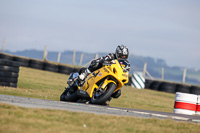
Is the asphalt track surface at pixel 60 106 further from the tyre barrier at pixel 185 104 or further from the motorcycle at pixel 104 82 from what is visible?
the tyre barrier at pixel 185 104

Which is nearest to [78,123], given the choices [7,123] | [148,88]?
[7,123]

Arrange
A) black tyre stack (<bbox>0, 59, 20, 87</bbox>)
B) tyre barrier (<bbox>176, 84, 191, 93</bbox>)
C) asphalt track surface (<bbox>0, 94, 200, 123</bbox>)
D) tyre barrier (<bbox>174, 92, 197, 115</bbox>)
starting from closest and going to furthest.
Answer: asphalt track surface (<bbox>0, 94, 200, 123</bbox>)
tyre barrier (<bbox>174, 92, 197, 115</bbox>)
black tyre stack (<bbox>0, 59, 20, 87</bbox>)
tyre barrier (<bbox>176, 84, 191, 93</bbox>)

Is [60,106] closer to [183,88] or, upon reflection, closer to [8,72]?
[8,72]

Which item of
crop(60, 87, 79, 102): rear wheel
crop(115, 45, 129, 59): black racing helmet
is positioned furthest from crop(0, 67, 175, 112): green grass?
crop(115, 45, 129, 59): black racing helmet

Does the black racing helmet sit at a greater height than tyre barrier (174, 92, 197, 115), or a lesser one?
greater

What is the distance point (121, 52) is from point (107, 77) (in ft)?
2.74

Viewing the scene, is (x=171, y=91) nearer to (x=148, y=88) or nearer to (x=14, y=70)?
(x=148, y=88)

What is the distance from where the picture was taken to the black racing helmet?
11.5 metres

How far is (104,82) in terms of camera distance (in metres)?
11.2

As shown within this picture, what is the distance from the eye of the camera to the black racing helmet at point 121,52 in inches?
454

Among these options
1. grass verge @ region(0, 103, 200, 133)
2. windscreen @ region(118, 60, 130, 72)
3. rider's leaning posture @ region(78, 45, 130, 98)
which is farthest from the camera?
rider's leaning posture @ region(78, 45, 130, 98)

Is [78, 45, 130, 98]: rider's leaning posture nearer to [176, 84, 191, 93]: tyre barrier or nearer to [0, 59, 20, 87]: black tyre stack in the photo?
[0, 59, 20, 87]: black tyre stack

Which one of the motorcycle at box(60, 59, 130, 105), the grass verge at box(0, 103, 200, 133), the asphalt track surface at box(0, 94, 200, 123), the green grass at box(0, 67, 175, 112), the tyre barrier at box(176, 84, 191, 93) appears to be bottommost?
the grass verge at box(0, 103, 200, 133)

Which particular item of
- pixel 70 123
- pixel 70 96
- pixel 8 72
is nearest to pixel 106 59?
pixel 70 96
